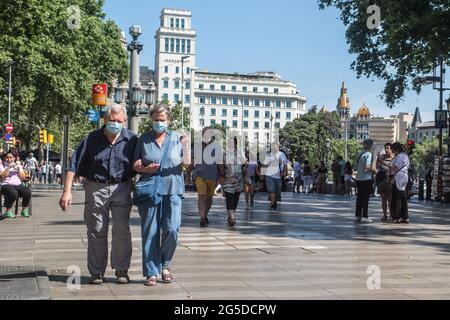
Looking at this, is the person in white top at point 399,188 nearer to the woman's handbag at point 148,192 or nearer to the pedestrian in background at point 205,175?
the pedestrian in background at point 205,175

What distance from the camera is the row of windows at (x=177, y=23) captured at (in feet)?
543

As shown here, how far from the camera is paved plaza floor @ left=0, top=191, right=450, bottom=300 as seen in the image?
268 inches

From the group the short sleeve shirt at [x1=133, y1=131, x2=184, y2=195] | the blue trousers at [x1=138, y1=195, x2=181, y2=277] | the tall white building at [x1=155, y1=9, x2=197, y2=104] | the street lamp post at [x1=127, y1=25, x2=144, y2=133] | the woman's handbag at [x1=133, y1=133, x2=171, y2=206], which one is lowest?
the blue trousers at [x1=138, y1=195, x2=181, y2=277]

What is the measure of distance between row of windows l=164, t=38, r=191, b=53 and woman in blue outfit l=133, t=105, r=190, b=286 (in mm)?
160210

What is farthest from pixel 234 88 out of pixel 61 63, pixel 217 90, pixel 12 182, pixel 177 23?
pixel 12 182

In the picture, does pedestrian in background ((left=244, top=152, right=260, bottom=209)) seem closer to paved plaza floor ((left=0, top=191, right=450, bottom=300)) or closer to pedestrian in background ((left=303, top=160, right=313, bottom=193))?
paved plaza floor ((left=0, top=191, right=450, bottom=300))

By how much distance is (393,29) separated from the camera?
21.3m

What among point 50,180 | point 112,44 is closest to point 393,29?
point 112,44

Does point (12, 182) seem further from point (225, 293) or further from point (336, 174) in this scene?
point (336, 174)

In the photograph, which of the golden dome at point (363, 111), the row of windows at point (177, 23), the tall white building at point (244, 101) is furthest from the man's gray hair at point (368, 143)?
the golden dome at point (363, 111)

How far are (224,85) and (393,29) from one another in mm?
150142

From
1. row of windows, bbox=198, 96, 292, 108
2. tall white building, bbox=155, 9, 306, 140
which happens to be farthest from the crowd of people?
row of windows, bbox=198, 96, 292, 108

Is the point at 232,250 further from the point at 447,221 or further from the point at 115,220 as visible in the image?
the point at 447,221

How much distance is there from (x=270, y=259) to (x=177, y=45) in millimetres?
159861
